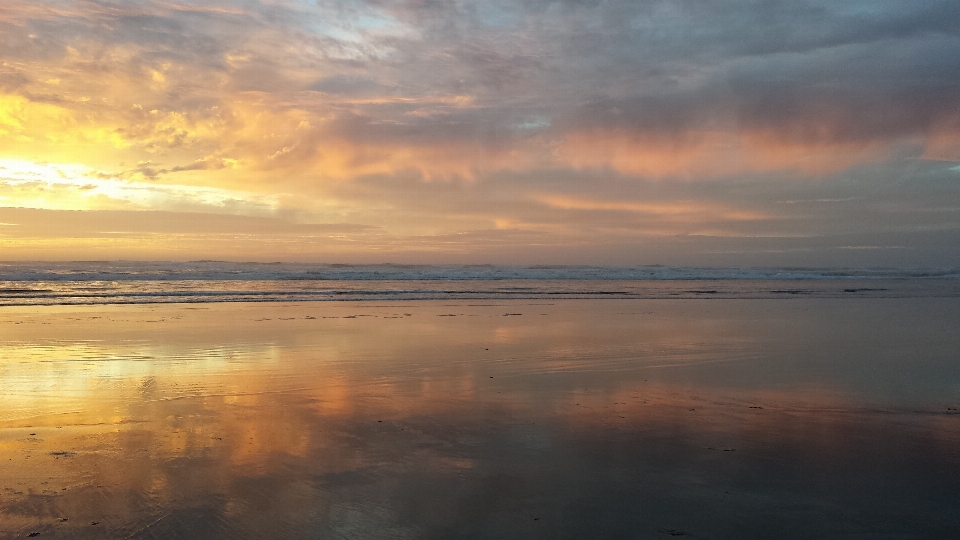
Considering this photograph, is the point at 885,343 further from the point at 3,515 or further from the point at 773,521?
the point at 3,515

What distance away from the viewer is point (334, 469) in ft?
15.3

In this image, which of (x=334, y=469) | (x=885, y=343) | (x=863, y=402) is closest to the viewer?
(x=334, y=469)

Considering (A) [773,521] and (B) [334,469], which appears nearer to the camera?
(A) [773,521]

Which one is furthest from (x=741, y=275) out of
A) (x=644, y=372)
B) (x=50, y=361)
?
(x=50, y=361)

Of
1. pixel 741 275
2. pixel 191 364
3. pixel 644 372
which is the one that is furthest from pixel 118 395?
pixel 741 275

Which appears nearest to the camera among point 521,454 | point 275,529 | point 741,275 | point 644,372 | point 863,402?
point 275,529

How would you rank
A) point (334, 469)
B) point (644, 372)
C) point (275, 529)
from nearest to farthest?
point (275, 529) → point (334, 469) → point (644, 372)

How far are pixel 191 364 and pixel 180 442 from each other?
158 inches

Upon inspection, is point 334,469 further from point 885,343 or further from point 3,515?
point 885,343

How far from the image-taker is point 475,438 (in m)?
5.50

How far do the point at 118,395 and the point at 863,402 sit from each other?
8336 mm

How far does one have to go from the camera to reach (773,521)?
12.5 ft

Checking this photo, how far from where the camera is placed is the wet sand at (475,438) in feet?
12.6

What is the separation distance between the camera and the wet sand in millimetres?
3832
